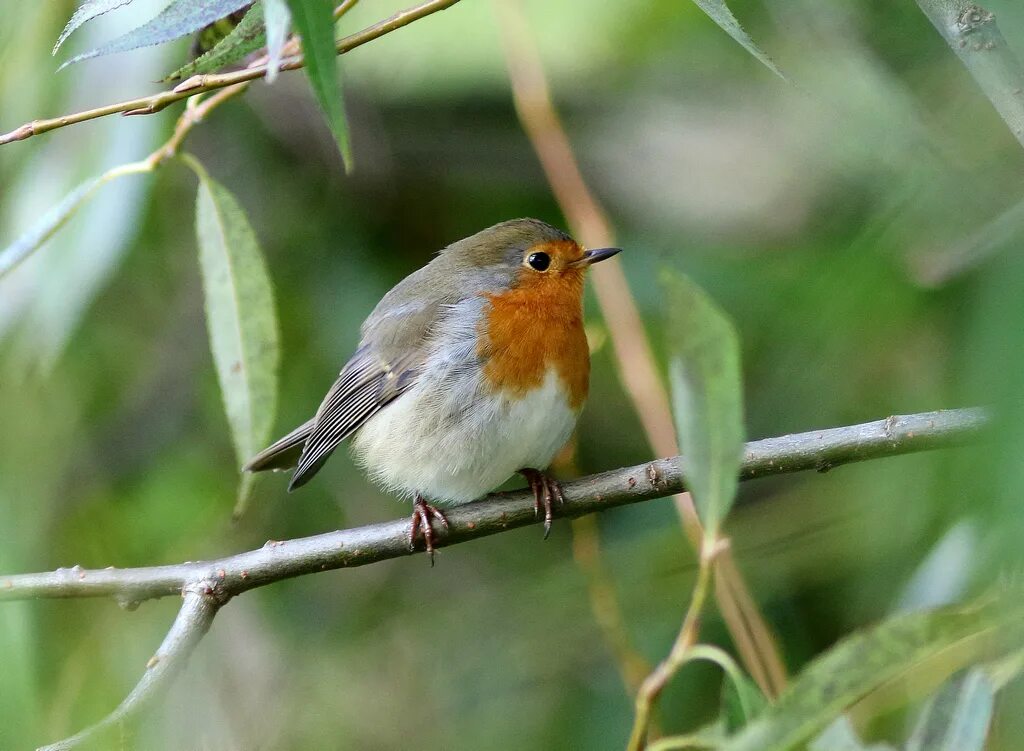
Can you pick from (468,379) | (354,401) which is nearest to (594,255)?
(468,379)

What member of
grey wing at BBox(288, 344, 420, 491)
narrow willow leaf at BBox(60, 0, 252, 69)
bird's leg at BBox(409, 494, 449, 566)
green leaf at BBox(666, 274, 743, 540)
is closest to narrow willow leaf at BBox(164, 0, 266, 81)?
narrow willow leaf at BBox(60, 0, 252, 69)

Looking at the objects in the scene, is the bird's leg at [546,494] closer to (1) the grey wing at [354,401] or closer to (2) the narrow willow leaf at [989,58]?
(1) the grey wing at [354,401]

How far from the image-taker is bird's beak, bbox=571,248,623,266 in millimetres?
3303

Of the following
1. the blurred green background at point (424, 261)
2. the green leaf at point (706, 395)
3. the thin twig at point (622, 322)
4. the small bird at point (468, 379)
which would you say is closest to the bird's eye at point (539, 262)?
the small bird at point (468, 379)

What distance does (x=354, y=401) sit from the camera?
3.48 metres

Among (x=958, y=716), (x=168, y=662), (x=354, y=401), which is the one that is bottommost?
(x=958, y=716)

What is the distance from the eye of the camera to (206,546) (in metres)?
4.05

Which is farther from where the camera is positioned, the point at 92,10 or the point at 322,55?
the point at 92,10

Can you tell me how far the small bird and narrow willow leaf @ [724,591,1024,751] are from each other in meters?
1.34

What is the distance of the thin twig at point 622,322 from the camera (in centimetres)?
300

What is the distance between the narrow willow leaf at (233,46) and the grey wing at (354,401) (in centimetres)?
Result: 151

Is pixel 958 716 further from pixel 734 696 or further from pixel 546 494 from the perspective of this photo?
pixel 546 494

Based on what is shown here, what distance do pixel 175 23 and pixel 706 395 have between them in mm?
955

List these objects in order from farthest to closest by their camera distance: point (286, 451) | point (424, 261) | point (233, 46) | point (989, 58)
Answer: point (424, 261), point (286, 451), point (233, 46), point (989, 58)
